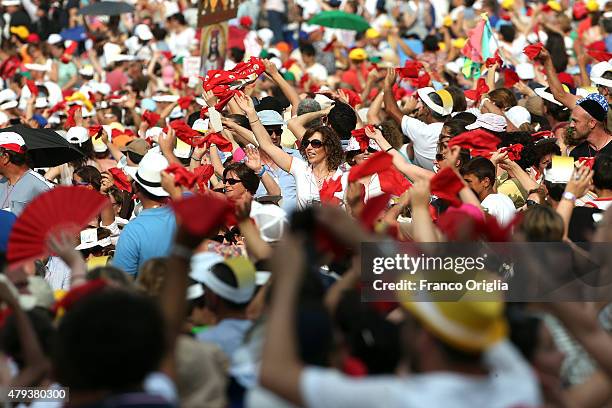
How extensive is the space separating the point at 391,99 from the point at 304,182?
2.45 m

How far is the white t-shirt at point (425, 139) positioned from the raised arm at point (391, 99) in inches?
33.4

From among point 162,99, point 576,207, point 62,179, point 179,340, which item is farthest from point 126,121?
point 179,340

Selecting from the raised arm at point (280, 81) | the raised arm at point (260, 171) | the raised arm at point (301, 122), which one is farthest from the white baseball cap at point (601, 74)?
the raised arm at point (260, 171)

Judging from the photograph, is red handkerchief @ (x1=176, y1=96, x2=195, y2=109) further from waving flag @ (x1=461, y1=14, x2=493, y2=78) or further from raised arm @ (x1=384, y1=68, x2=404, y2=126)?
raised arm @ (x1=384, y1=68, x2=404, y2=126)

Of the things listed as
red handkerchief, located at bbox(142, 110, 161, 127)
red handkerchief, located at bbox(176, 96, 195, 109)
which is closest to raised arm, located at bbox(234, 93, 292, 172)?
red handkerchief, located at bbox(142, 110, 161, 127)

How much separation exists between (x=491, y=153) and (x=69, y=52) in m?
11.7

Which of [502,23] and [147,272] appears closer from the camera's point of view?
[147,272]

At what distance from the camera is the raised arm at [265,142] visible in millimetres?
7836

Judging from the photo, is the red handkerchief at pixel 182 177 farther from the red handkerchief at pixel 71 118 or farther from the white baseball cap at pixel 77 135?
the red handkerchief at pixel 71 118

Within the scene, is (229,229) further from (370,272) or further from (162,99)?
(162,99)

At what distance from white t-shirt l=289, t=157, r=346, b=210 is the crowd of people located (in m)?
0.02

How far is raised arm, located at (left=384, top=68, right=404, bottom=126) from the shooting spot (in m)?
9.81

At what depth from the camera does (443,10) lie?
63.9 ft

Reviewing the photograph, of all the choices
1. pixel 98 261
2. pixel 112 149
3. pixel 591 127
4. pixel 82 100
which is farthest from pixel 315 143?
pixel 82 100
